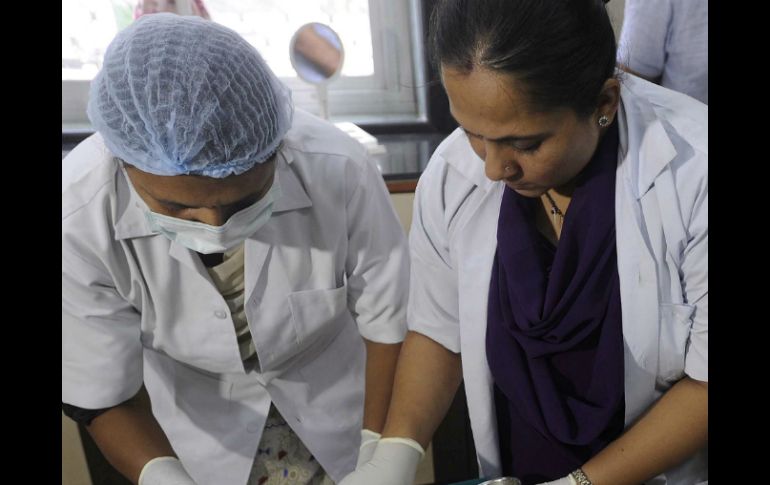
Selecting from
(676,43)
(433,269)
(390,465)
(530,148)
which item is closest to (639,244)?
(530,148)

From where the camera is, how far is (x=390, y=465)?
0.86 metres

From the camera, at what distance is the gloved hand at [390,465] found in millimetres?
853

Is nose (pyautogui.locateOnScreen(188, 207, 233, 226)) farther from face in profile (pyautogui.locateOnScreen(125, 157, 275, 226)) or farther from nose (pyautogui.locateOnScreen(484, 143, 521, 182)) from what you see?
nose (pyautogui.locateOnScreen(484, 143, 521, 182))

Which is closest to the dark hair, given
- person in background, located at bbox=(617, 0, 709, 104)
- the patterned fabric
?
person in background, located at bbox=(617, 0, 709, 104)

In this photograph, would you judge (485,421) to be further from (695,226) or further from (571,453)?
(695,226)

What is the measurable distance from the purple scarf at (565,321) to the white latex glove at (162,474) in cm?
48

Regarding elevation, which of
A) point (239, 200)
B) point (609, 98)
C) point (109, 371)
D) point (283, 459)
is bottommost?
point (283, 459)

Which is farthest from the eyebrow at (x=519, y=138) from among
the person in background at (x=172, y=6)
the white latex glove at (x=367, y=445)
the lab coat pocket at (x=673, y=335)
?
the person in background at (x=172, y=6)

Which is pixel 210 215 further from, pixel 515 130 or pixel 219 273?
pixel 515 130

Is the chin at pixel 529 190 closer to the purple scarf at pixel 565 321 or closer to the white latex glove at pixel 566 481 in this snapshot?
the purple scarf at pixel 565 321

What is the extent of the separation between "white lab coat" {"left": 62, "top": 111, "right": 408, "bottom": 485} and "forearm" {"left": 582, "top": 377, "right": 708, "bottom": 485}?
354mm

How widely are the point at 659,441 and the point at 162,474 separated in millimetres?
693

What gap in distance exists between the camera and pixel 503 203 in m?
0.79
